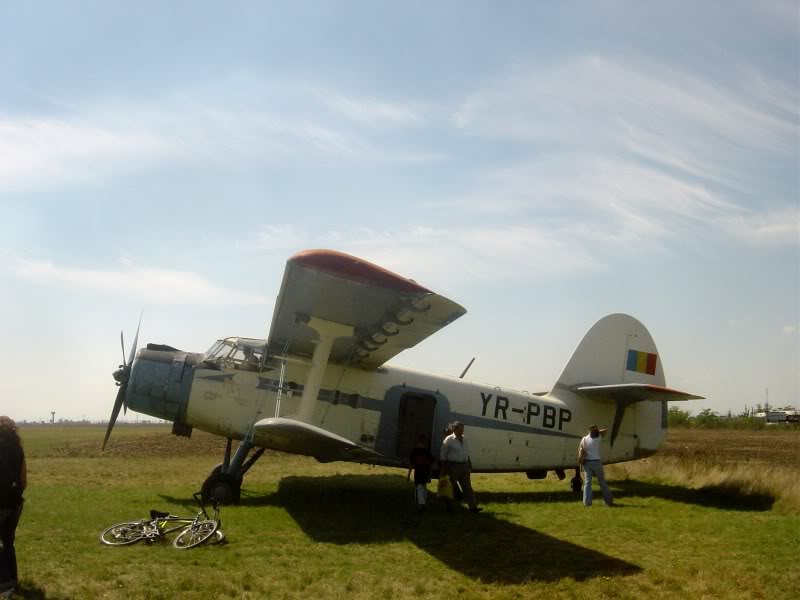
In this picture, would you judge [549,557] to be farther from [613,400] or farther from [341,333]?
[613,400]

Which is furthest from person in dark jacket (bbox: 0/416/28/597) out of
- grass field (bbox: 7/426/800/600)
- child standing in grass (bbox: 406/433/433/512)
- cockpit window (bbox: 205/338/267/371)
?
child standing in grass (bbox: 406/433/433/512)

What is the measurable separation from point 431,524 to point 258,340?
4708 mm

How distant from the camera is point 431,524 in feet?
33.1

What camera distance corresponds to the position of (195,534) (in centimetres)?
823

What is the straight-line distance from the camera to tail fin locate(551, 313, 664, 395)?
14.8 m

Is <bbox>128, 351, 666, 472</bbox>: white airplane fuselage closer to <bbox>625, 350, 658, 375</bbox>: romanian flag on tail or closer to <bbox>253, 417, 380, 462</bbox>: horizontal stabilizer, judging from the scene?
<bbox>253, 417, 380, 462</bbox>: horizontal stabilizer

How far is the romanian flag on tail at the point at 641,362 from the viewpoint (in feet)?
49.5

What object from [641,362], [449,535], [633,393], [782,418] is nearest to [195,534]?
[449,535]

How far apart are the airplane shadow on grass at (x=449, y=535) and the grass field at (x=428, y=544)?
0.09ft

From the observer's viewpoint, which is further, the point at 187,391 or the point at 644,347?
the point at 644,347

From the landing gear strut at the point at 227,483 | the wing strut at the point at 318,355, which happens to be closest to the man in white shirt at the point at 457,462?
the wing strut at the point at 318,355

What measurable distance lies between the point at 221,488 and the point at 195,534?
11.0 ft

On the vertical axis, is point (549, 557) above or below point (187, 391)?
below

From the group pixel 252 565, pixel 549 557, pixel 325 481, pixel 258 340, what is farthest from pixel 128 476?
pixel 549 557
